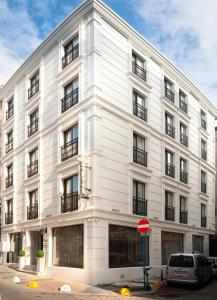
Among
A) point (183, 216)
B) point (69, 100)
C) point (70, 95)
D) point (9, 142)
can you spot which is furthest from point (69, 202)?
point (9, 142)

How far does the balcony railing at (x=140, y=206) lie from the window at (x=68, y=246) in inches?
157


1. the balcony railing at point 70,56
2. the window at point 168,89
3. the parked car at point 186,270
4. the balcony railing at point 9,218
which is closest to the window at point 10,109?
the balcony railing at point 9,218

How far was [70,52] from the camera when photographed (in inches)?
1006

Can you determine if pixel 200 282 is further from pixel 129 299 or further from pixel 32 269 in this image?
pixel 32 269

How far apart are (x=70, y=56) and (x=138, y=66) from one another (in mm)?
4722

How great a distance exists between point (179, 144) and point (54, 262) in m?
13.0

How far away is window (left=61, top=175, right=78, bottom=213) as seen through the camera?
913 inches

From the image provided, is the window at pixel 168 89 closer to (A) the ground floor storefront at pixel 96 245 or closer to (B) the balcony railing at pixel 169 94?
(B) the balcony railing at pixel 169 94

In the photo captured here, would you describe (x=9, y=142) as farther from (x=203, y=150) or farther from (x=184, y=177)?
(x=203, y=150)

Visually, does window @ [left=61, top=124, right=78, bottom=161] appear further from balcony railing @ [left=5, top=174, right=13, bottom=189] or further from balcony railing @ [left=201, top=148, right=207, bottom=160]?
balcony railing @ [left=201, top=148, right=207, bottom=160]

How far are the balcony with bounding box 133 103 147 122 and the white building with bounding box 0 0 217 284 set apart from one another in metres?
0.09

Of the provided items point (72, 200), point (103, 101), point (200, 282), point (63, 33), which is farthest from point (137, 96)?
point (200, 282)

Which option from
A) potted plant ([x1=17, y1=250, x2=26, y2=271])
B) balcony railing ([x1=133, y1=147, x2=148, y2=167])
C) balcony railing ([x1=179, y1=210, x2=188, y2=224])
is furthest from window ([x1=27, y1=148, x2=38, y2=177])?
balcony railing ([x1=179, y1=210, x2=188, y2=224])

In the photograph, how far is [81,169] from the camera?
2211cm
